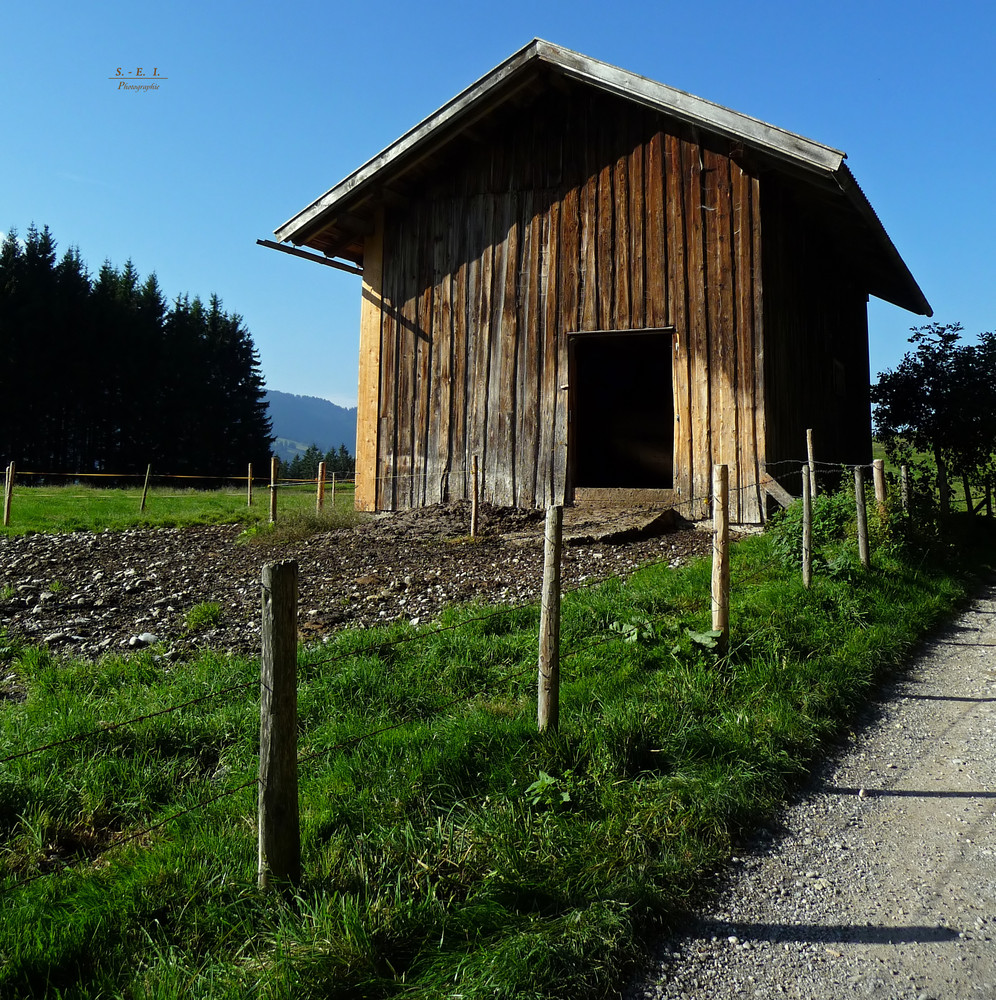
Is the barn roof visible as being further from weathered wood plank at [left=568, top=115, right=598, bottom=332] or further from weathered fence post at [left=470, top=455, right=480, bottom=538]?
weathered fence post at [left=470, top=455, right=480, bottom=538]

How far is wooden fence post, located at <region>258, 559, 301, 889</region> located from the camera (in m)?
2.92

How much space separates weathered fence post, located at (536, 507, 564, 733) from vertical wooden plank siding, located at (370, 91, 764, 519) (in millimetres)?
6413

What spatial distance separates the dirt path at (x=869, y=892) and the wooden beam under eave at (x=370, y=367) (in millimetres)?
9137

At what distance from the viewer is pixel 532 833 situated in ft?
10.9

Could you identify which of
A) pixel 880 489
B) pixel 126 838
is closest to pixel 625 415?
pixel 880 489

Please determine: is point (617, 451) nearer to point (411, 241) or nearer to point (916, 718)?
point (411, 241)

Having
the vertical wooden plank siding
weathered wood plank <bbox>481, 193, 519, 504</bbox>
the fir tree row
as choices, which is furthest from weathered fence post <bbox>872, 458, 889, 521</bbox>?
the fir tree row

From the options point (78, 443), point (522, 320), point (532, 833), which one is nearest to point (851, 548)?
point (522, 320)

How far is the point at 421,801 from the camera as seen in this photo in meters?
3.55

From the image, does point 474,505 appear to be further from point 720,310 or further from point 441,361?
point 720,310

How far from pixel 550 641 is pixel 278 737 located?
1.59 m

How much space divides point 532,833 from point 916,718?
3090 mm

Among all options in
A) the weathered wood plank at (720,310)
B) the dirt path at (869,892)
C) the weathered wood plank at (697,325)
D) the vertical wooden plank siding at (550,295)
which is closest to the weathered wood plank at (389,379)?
the vertical wooden plank siding at (550,295)

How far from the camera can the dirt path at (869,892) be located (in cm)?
264
